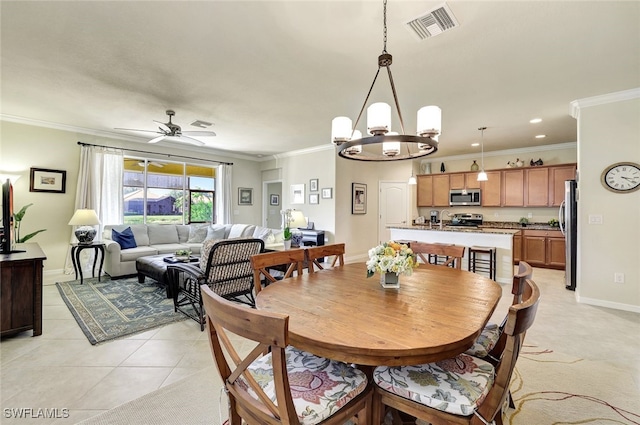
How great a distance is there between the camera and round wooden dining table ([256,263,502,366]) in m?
1.04

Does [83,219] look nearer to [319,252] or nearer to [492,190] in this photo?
[319,252]

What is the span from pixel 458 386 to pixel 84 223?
5.51m

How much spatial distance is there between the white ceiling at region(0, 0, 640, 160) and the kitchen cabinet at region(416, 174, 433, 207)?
10.3ft

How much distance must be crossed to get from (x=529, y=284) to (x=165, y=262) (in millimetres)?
4239

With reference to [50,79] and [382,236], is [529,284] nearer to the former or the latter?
[50,79]

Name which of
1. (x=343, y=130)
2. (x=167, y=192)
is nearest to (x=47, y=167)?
(x=167, y=192)

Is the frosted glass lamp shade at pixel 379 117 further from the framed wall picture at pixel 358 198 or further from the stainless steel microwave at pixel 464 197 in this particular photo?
the stainless steel microwave at pixel 464 197

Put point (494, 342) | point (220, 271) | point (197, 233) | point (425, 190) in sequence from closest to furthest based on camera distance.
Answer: point (494, 342) < point (220, 271) < point (197, 233) < point (425, 190)

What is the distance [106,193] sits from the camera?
214 inches

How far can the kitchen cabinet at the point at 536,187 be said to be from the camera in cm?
596

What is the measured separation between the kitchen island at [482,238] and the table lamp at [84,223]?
5.27m

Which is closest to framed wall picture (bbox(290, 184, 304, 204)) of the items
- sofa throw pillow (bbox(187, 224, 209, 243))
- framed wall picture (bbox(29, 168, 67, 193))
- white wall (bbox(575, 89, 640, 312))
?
sofa throw pillow (bbox(187, 224, 209, 243))

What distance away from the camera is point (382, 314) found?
4.41ft

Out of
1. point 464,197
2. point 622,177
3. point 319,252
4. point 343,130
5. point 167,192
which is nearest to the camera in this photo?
point 343,130
